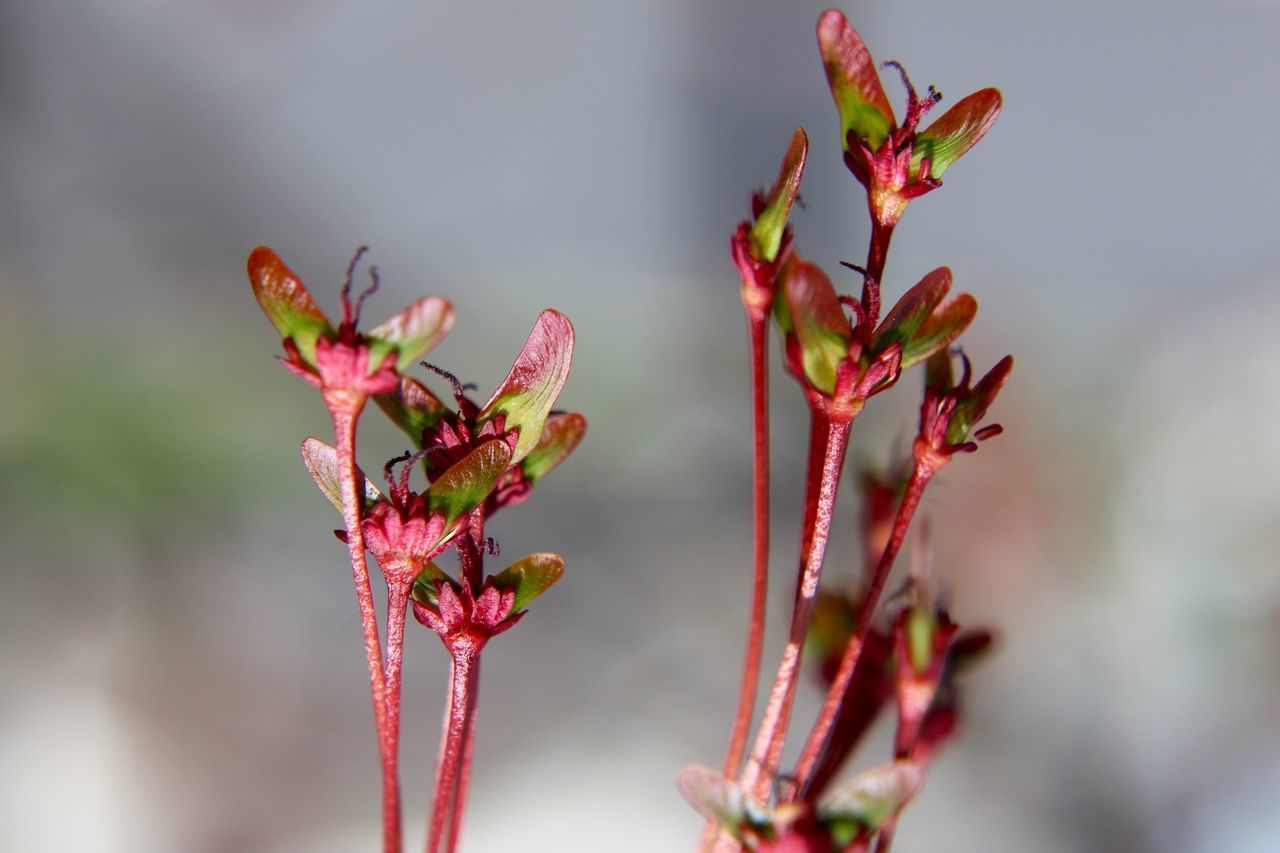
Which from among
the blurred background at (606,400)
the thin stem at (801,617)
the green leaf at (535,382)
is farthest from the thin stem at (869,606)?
the blurred background at (606,400)

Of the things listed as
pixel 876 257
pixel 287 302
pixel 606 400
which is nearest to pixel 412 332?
pixel 287 302

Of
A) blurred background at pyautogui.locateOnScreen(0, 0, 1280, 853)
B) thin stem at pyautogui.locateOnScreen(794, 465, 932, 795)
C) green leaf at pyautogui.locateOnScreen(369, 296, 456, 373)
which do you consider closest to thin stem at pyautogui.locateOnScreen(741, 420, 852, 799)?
thin stem at pyautogui.locateOnScreen(794, 465, 932, 795)

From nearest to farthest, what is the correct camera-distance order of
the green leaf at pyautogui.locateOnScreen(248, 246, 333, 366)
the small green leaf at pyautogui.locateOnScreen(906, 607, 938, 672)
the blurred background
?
the green leaf at pyautogui.locateOnScreen(248, 246, 333, 366) → the small green leaf at pyautogui.locateOnScreen(906, 607, 938, 672) → the blurred background

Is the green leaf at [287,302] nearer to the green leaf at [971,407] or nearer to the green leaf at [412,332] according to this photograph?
the green leaf at [412,332]

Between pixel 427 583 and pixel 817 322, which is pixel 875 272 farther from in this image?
pixel 427 583

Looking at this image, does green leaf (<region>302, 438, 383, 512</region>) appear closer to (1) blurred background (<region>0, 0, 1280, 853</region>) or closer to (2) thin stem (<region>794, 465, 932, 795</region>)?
(2) thin stem (<region>794, 465, 932, 795</region>)
